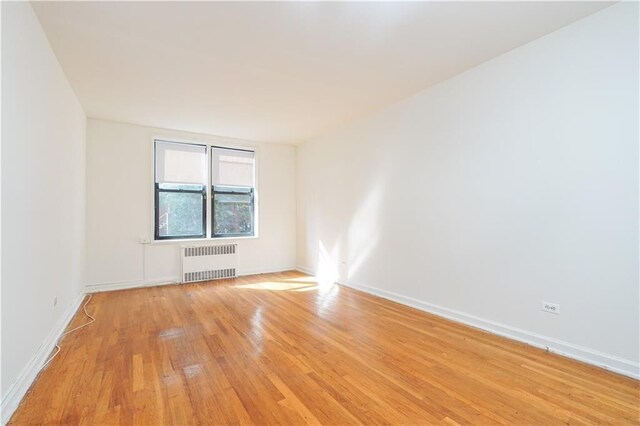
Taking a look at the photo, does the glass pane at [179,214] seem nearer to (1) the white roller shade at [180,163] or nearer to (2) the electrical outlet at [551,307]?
(1) the white roller shade at [180,163]

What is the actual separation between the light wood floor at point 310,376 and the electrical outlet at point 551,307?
0.37m

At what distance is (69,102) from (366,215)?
398cm

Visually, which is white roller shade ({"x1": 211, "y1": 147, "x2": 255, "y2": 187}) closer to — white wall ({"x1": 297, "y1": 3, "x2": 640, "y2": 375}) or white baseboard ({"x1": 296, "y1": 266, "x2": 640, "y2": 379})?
white wall ({"x1": 297, "y1": 3, "x2": 640, "y2": 375})

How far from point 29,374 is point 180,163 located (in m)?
3.88

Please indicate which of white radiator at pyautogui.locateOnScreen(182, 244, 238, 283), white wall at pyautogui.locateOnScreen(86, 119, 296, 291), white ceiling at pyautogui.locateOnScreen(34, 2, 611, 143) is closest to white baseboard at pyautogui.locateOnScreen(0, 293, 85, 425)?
white wall at pyautogui.locateOnScreen(86, 119, 296, 291)

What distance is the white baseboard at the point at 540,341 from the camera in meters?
2.22

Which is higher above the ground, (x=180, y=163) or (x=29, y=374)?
(x=180, y=163)

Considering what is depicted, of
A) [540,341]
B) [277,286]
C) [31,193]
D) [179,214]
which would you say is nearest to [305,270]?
[277,286]

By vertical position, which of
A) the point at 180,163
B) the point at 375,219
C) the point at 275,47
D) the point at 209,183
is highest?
the point at 275,47

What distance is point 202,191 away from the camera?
18.3 feet

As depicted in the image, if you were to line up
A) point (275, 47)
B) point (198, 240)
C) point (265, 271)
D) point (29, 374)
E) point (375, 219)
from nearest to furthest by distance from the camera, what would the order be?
point (29, 374)
point (275, 47)
point (375, 219)
point (198, 240)
point (265, 271)

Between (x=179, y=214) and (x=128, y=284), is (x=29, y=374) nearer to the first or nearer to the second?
(x=128, y=284)

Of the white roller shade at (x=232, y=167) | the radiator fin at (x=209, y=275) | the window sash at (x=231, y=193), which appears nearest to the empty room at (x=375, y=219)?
the radiator fin at (x=209, y=275)

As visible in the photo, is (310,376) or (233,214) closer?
(310,376)
